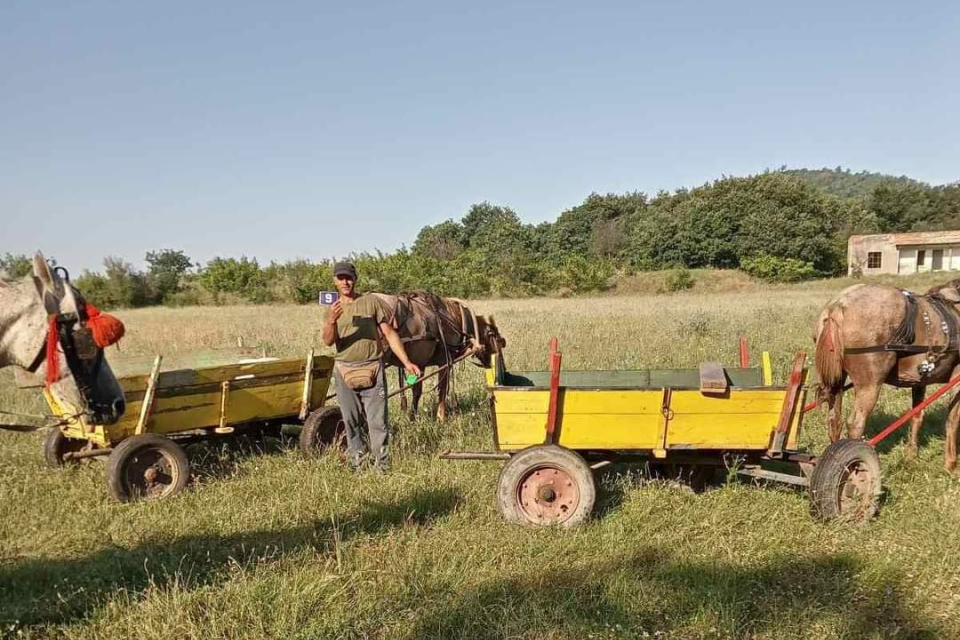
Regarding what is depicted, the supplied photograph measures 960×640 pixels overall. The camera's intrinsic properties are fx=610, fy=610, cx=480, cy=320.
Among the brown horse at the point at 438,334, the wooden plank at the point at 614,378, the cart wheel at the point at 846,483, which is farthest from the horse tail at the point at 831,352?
the brown horse at the point at 438,334

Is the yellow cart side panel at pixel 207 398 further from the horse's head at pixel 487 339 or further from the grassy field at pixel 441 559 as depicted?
the horse's head at pixel 487 339

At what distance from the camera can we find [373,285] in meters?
32.6

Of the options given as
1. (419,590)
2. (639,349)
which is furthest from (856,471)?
(639,349)

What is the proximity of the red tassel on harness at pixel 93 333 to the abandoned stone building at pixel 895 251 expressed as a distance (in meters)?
47.7

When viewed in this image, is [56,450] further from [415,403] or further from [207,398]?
[415,403]

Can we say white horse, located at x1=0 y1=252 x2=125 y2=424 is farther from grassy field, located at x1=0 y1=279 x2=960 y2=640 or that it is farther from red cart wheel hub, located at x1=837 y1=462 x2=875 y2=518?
red cart wheel hub, located at x1=837 y1=462 x2=875 y2=518

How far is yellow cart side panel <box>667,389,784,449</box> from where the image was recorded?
14.0 feet

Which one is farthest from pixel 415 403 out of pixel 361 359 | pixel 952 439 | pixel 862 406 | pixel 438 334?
pixel 952 439

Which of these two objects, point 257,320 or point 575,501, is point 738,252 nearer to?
point 257,320

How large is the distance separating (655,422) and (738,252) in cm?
4147

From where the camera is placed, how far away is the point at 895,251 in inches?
1660

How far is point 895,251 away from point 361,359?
4758cm

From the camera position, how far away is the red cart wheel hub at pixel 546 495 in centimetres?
433

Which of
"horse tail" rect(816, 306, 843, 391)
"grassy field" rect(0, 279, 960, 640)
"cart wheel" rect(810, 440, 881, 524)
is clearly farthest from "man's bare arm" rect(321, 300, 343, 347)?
"horse tail" rect(816, 306, 843, 391)
